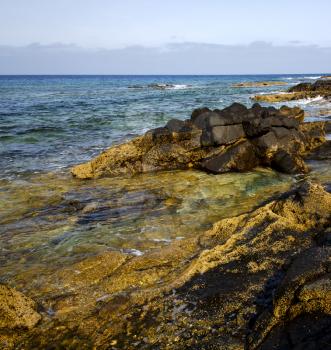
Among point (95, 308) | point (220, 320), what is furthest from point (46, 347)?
point (220, 320)

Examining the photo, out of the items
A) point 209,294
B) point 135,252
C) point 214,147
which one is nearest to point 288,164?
point 214,147

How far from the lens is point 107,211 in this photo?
9.12 m

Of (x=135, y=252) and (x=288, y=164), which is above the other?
(x=288, y=164)

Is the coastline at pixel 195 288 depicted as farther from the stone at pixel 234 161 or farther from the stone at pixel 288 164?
the stone at pixel 288 164

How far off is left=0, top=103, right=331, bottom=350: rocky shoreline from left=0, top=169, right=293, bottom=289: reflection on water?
Result: 574 millimetres

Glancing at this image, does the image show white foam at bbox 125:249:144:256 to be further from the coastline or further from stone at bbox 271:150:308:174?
stone at bbox 271:150:308:174

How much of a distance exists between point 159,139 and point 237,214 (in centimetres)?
630

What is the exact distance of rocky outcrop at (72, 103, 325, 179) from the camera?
12719mm

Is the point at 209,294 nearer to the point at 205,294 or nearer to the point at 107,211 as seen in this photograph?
the point at 205,294

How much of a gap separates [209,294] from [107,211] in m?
4.38

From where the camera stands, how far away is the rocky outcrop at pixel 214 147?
41.7ft

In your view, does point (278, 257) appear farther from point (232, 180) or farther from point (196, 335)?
point (232, 180)

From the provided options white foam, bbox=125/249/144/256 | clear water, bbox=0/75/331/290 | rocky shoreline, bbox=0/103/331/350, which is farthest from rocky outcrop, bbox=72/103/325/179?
white foam, bbox=125/249/144/256

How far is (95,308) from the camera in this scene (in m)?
5.18
